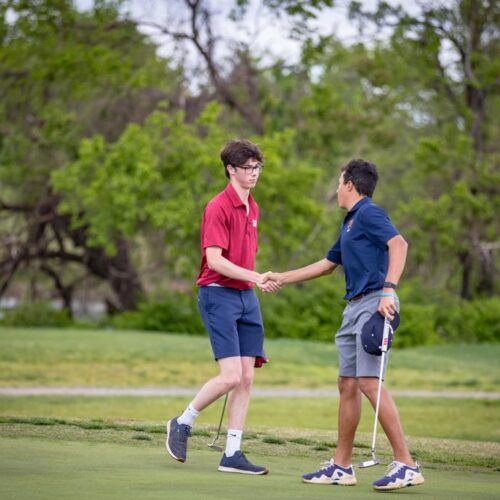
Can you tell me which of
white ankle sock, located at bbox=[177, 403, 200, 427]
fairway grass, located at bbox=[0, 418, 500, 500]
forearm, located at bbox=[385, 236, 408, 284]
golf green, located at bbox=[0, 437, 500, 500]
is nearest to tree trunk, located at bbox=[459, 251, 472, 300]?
fairway grass, located at bbox=[0, 418, 500, 500]

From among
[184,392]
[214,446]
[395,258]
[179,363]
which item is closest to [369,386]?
[395,258]

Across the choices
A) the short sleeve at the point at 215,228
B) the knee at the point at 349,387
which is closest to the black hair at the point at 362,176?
the short sleeve at the point at 215,228

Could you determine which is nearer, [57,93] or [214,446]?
[214,446]

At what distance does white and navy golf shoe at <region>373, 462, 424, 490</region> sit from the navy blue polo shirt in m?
1.07

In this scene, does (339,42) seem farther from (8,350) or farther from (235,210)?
(235,210)

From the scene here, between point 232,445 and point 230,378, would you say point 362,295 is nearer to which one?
point 230,378

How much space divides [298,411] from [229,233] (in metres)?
10.5

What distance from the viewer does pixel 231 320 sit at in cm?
783

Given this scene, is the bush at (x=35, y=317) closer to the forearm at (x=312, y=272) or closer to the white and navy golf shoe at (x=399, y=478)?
the forearm at (x=312, y=272)

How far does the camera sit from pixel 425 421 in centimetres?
1750

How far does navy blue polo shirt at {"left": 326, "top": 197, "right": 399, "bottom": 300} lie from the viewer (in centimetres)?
739

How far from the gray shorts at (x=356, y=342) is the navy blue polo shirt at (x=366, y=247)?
0.26 ft

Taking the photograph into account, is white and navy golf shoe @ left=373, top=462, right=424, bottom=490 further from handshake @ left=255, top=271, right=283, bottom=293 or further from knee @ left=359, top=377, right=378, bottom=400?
handshake @ left=255, top=271, right=283, bottom=293

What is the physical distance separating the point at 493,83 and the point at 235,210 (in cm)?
3237
